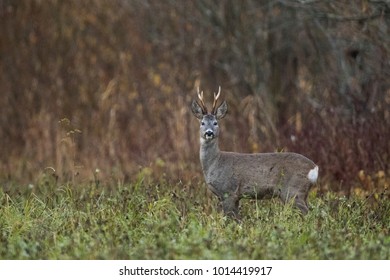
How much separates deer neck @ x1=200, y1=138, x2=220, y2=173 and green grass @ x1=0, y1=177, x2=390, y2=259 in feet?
1.13

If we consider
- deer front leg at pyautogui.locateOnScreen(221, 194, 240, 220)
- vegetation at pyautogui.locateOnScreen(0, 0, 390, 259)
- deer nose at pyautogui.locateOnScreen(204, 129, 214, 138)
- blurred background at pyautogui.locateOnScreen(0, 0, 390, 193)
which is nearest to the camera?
vegetation at pyautogui.locateOnScreen(0, 0, 390, 259)

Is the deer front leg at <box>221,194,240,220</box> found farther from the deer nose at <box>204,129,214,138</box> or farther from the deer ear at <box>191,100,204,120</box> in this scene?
the deer ear at <box>191,100,204,120</box>

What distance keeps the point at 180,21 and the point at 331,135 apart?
474 cm

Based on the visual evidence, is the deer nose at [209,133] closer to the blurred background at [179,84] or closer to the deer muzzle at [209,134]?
the deer muzzle at [209,134]

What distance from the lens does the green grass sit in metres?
8.01

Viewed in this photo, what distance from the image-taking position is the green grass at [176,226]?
801cm

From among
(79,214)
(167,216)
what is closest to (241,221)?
(167,216)

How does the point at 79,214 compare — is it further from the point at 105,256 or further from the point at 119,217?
the point at 105,256

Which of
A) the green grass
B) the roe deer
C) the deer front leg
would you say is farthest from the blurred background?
the deer front leg

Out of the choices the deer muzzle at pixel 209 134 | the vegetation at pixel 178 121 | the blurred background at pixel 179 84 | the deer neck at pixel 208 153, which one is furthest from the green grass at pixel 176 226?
the blurred background at pixel 179 84

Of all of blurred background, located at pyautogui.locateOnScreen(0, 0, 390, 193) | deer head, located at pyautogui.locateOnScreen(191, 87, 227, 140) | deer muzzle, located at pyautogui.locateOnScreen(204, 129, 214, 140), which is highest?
deer head, located at pyautogui.locateOnScreen(191, 87, 227, 140)

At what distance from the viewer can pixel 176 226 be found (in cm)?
893

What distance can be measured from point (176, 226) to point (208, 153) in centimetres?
130

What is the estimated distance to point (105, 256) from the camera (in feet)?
25.6
